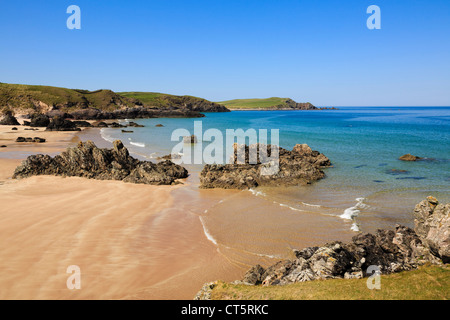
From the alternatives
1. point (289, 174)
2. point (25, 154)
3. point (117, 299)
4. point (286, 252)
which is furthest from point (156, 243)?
point (25, 154)

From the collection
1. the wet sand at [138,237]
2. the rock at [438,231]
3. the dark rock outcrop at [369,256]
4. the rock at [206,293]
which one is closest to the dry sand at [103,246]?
the wet sand at [138,237]

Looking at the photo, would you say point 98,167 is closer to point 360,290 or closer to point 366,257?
point 366,257

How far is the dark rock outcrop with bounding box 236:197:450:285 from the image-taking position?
7953 mm

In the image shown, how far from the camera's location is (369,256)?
864 centimetres

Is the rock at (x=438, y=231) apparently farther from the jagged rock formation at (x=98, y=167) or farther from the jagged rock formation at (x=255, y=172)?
the jagged rock formation at (x=98, y=167)

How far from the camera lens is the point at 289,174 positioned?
2597 centimetres

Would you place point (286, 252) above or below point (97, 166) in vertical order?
below

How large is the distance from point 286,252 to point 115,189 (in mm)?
14792

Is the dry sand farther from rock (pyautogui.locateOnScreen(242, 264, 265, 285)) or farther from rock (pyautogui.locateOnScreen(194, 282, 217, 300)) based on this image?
rock (pyautogui.locateOnScreen(194, 282, 217, 300))

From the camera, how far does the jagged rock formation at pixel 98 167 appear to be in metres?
24.8

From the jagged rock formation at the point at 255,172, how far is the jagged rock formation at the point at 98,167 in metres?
3.92

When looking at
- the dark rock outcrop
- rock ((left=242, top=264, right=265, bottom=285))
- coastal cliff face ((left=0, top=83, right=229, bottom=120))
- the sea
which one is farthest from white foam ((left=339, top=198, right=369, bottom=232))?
coastal cliff face ((left=0, top=83, right=229, bottom=120))

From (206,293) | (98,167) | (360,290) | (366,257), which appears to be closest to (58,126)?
(98,167)
